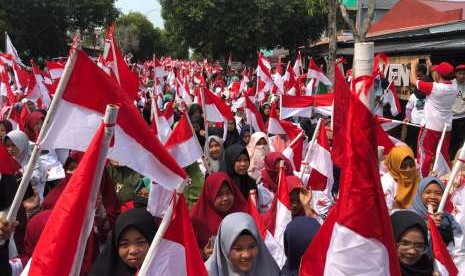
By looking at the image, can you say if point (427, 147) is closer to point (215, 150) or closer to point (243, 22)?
point (215, 150)

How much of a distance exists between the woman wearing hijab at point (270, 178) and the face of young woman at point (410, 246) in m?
2.04

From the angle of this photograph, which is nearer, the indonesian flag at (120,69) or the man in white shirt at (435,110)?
the indonesian flag at (120,69)

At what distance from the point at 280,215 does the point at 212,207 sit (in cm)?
51

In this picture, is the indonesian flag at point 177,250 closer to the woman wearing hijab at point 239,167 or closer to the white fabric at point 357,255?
the white fabric at point 357,255

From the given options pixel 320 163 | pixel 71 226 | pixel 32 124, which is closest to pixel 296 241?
pixel 71 226

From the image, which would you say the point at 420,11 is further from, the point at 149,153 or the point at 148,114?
the point at 149,153

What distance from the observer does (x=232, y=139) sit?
7.92 m

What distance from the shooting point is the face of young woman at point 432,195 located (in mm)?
4020

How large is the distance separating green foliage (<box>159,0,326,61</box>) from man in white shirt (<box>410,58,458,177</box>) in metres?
24.7

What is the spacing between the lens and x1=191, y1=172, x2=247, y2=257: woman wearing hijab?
3.91 meters

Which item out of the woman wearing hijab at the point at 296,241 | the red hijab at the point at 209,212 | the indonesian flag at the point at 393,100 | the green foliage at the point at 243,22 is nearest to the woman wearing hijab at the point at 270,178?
the red hijab at the point at 209,212

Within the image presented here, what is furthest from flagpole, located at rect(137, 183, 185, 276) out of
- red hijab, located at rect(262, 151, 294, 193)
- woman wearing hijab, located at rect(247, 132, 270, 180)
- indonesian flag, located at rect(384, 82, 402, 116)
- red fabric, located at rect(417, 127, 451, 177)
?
indonesian flag, located at rect(384, 82, 402, 116)

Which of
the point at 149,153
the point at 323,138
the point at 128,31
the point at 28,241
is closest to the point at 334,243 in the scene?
the point at 149,153

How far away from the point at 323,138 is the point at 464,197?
152cm
